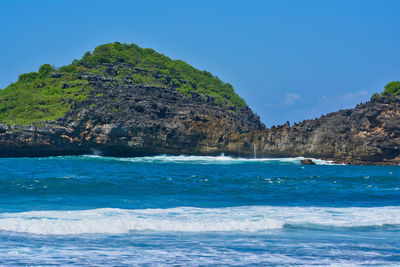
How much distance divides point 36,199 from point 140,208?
517 centimetres

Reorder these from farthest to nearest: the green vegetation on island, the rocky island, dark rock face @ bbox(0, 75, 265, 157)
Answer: the green vegetation on island, dark rock face @ bbox(0, 75, 265, 157), the rocky island

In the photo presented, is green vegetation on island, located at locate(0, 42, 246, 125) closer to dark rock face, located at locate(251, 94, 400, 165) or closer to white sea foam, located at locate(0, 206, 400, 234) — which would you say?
dark rock face, located at locate(251, 94, 400, 165)

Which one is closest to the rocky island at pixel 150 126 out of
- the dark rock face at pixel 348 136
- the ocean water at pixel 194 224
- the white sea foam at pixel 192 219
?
the dark rock face at pixel 348 136

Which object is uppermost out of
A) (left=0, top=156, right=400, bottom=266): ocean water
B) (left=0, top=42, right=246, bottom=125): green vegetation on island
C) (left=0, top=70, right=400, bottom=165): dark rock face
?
(left=0, top=42, right=246, bottom=125): green vegetation on island

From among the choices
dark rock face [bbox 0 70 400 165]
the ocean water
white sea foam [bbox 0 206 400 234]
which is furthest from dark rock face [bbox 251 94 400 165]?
white sea foam [bbox 0 206 400 234]

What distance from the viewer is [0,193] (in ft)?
68.5

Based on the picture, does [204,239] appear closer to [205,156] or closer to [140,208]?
[140,208]

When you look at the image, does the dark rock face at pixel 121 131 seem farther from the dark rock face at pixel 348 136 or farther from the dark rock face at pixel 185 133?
the dark rock face at pixel 348 136

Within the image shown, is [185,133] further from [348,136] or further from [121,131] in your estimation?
[348,136]

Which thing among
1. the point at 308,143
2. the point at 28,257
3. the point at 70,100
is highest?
the point at 70,100

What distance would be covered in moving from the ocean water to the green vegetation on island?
45.0 metres

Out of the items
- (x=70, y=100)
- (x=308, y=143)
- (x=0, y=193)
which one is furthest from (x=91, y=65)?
(x=0, y=193)

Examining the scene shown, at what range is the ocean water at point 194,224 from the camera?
959cm

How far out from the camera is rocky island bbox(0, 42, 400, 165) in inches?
2122
